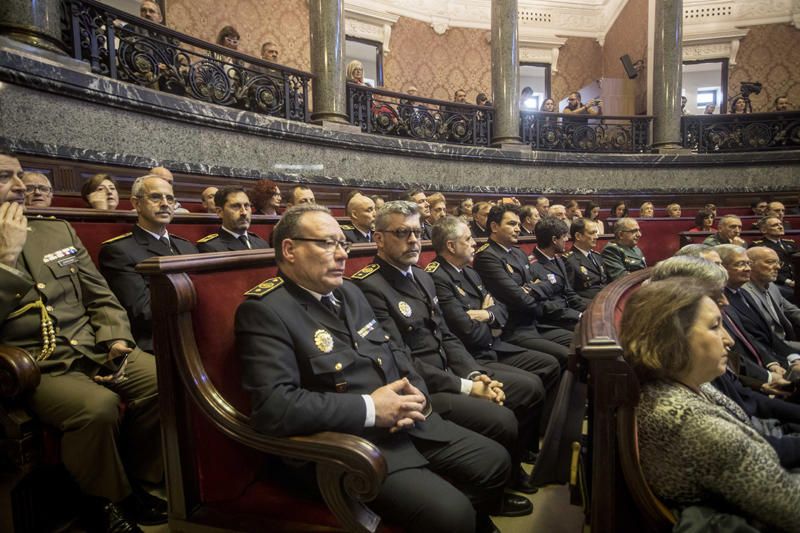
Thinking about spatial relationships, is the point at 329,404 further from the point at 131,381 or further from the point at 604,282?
the point at 604,282

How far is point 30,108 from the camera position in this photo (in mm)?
3064

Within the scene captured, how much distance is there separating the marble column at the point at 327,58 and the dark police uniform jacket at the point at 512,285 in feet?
10.1

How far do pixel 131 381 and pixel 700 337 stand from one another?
70.2 inches

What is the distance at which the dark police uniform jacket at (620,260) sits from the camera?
4395 mm

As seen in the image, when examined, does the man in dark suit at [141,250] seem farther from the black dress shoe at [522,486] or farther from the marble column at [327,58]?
the marble column at [327,58]

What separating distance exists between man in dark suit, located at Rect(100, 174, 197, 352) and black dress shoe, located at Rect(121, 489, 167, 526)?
59 centimetres

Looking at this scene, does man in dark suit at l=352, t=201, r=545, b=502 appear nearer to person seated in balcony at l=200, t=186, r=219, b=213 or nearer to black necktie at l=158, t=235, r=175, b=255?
black necktie at l=158, t=235, r=175, b=255

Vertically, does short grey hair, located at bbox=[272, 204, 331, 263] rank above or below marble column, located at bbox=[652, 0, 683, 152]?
below

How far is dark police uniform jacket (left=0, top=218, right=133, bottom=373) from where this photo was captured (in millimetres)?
1501

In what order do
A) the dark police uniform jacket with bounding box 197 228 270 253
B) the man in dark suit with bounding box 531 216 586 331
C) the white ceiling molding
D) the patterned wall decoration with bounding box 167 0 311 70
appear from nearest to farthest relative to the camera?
the dark police uniform jacket with bounding box 197 228 270 253 → the man in dark suit with bounding box 531 216 586 331 → the patterned wall decoration with bounding box 167 0 311 70 → the white ceiling molding

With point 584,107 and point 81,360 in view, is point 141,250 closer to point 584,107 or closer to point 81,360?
point 81,360

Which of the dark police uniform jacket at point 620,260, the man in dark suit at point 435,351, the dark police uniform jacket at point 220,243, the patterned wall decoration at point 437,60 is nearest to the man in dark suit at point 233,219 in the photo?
the dark police uniform jacket at point 220,243

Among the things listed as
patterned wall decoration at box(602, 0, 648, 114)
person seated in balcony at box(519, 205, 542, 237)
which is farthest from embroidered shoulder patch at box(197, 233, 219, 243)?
patterned wall decoration at box(602, 0, 648, 114)


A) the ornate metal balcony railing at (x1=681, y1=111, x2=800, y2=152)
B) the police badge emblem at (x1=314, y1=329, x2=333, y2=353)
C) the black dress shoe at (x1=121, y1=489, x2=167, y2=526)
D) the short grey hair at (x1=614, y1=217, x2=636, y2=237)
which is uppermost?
the ornate metal balcony railing at (x1=681, y1=111, x2=800, y2=152)
